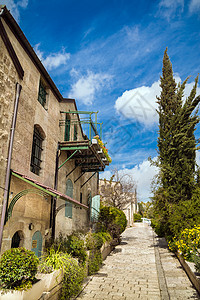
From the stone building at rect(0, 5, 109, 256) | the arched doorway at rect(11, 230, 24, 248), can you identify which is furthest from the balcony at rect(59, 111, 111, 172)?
the arched doorway at rect(11, 230, 24, 248)

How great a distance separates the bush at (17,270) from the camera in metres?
3.81

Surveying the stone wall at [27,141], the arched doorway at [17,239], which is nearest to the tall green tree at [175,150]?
the stone wall at [27,141]

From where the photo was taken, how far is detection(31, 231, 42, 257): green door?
22.4 ft

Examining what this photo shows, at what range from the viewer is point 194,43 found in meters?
10.8

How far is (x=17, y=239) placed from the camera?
6180 millimetres

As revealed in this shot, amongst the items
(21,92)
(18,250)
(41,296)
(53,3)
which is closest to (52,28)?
(53,3)

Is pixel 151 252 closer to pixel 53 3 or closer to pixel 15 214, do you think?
pixel 15 214

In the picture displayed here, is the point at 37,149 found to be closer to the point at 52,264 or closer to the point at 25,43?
the point at 25,43

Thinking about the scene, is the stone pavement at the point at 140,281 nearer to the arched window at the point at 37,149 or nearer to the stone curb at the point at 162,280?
the stone curb at the point at 162,280

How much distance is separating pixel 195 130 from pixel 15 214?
540 inches

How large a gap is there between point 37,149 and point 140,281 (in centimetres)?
600

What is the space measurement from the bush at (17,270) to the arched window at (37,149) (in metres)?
3.85

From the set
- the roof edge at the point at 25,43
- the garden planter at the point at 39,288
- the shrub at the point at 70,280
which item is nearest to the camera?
the garden planter at the point at 39,288

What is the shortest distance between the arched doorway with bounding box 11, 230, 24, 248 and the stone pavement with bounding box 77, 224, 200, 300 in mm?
2251
